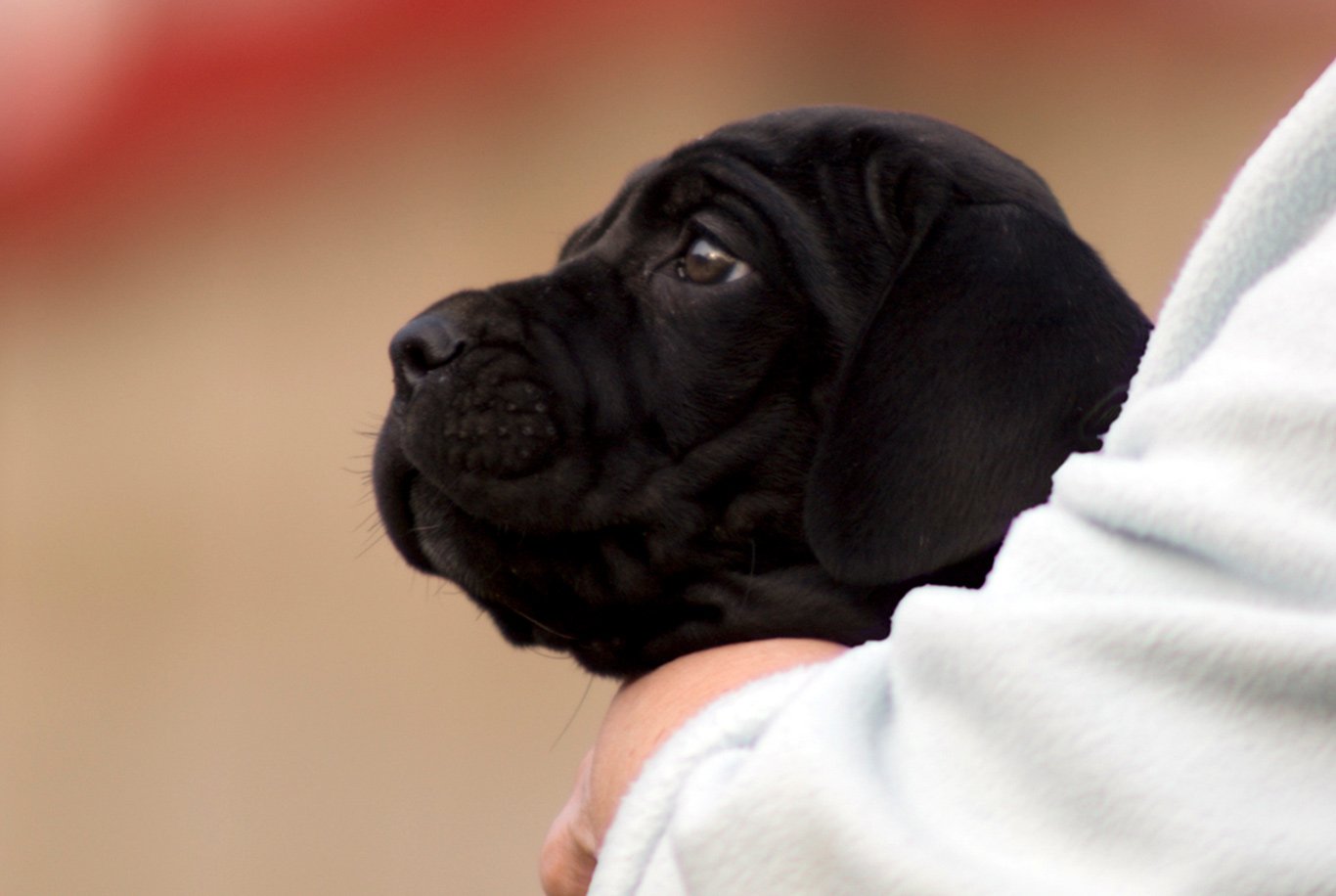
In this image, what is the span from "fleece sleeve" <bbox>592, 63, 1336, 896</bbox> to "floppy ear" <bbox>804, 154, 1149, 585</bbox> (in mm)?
570

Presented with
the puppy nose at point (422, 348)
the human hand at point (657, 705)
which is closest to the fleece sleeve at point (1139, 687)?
the human hand at point (657, 705)

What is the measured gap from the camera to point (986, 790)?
0.66m

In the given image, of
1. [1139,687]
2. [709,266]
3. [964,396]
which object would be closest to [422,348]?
[709,266]

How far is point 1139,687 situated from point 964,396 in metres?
0.75

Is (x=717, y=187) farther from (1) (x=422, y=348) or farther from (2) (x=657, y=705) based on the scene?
(2) (x=657, y=705)

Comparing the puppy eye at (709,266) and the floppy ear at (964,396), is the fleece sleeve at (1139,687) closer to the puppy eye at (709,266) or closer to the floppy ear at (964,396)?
the floppy ear at (964,396)

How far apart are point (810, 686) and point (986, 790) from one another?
14 centimetres

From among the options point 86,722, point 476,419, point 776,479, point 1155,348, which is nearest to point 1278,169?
point 1155,348

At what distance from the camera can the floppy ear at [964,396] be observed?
1.33 metres

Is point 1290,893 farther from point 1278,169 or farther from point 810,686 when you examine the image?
point 1278,169

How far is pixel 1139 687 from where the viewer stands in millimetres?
637

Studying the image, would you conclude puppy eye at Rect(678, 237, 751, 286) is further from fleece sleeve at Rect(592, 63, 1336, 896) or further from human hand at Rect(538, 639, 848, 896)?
fleece sleeve at Rect(592, 63, 1336, 896)

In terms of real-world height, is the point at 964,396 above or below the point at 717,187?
below

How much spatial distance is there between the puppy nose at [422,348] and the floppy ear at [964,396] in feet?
1.37
